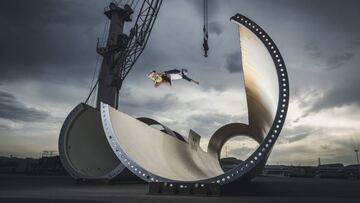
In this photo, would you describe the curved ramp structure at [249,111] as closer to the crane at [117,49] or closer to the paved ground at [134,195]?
the paved ground at [134,195]

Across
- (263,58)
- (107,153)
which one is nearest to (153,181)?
(263,58)

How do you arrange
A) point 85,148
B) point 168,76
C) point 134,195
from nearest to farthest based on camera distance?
point 134,195 → point 85,148 → point 168,76

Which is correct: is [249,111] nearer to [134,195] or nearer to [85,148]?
[134,195]

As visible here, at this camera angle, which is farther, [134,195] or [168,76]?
[168,76]

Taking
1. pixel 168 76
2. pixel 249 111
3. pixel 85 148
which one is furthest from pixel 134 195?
pixel 168 76

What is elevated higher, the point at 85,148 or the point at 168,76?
the point at 168,76

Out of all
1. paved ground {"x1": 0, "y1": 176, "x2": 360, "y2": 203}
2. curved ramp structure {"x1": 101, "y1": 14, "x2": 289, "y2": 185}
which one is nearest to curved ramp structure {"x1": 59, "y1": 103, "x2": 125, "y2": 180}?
paved ground {"x1": 0, "y1": 176, "x2": 360, "y2": 203}

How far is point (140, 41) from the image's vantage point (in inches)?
1126

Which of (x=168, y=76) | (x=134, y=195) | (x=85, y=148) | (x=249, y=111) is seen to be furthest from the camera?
(x=168, y=76)

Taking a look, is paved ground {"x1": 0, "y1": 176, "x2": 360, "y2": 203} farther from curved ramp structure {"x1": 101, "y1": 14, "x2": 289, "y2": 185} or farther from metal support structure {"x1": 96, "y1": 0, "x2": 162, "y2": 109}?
metal support structure {"x1": 96, "y1": 0, "x2": 162, "y2": 109}

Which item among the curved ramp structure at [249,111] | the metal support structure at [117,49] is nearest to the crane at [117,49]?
the metal support structure at [117,49]

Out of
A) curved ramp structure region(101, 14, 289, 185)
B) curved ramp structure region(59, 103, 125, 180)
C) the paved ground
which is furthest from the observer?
curved ramp structure region(59, 103, 125, 180)

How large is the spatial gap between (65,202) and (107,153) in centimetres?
1032

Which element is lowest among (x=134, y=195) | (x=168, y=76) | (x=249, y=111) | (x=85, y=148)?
(x=134, y=195)
